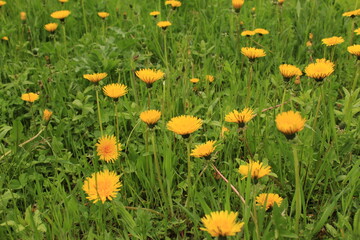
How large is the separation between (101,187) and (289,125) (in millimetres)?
696

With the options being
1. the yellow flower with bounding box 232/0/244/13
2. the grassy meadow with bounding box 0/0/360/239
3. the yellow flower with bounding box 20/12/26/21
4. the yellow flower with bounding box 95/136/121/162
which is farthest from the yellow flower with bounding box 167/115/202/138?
the yellow flower with bounding box 20/12/26/21

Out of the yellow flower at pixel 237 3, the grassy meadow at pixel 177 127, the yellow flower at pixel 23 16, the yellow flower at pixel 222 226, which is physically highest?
the yellow flower at pixel 237 3

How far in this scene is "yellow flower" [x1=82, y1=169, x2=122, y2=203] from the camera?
4.43 feet

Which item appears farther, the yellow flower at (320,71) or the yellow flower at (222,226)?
the yellow flower at (320,71)

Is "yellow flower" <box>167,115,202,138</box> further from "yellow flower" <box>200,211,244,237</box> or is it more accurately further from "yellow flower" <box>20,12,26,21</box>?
"yellow flower" <box>20,12,26,21</box>

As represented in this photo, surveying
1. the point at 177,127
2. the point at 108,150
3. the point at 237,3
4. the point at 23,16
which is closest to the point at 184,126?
the point at 177,127

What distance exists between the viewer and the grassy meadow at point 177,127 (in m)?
1.50

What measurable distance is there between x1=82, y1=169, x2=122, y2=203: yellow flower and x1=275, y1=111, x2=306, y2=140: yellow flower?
1.99 feet

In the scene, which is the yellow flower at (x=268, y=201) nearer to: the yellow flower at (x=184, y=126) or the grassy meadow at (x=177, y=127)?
the grassy meadow at (x=177, y=127)

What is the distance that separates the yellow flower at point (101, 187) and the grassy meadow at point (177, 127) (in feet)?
0.13

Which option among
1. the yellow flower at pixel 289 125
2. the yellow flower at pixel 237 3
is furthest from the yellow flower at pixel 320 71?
the yellow flower at pixel 237 3

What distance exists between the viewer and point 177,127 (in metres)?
1.50

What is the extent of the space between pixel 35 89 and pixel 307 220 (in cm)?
183

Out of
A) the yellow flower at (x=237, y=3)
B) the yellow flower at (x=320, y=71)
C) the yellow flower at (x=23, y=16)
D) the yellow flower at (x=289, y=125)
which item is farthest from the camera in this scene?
the yellow flower at (x=23, y=16)
